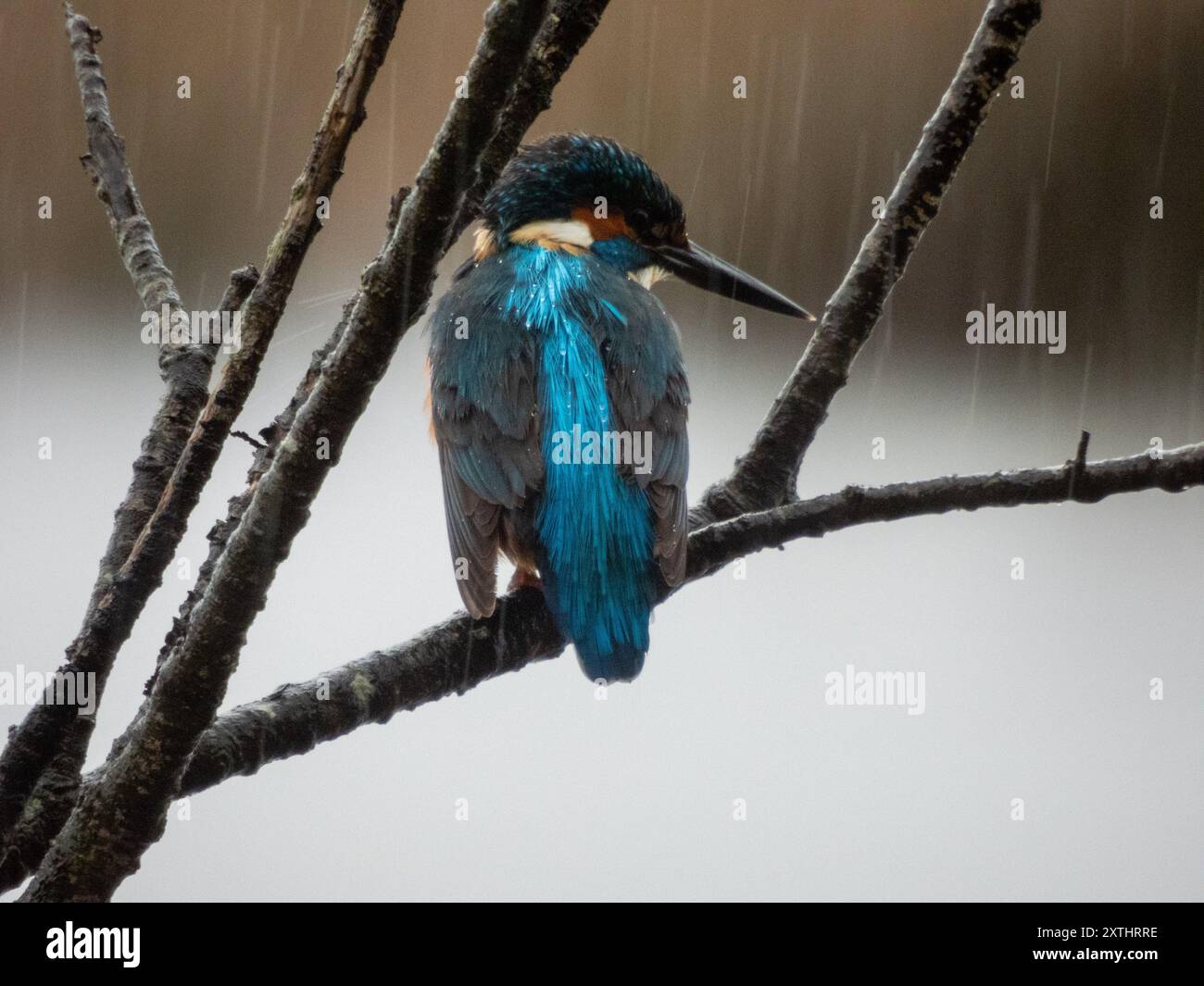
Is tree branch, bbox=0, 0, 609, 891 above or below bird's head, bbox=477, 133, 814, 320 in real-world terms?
below

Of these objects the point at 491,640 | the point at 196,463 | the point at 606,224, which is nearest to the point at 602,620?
the point at 491,640

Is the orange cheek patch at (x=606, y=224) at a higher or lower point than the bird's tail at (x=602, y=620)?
higher

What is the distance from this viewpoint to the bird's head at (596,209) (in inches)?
83.7

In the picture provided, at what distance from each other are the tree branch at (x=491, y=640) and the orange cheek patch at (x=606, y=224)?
721mm

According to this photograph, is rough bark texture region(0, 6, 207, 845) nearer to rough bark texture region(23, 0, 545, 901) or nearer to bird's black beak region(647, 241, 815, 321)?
rough bark texture region(23, 0, 545, 901)

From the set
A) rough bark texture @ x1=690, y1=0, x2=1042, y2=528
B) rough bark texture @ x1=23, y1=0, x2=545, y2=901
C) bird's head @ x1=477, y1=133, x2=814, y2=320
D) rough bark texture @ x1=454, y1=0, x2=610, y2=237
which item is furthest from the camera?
bird's head @ x1=477, y1=133, x2=814, y2=320

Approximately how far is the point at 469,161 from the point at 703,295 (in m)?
2.28

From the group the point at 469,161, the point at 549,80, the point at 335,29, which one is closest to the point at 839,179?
the point at 335,29

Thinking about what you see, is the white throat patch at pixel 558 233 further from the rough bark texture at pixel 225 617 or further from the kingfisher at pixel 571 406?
the rough bark texture at pixel 225 617

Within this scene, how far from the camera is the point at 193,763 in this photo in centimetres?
113

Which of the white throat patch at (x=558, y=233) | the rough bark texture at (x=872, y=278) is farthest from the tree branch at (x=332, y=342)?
the white throat patch at (x=558, y=233)

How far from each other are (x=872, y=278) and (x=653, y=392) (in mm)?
387

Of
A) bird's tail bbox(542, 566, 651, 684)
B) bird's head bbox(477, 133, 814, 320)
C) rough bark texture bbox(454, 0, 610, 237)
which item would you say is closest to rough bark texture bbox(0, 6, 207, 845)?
rough bark texture bbox(454, 0, 610, 237)

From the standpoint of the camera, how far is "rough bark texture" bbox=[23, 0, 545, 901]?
942 millimetres
